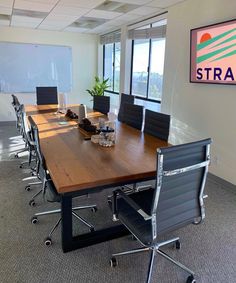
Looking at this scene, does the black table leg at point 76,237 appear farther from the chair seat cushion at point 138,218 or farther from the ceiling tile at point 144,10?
the ceiling tile at point 144,10

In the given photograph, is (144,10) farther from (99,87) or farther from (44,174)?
(44,174)

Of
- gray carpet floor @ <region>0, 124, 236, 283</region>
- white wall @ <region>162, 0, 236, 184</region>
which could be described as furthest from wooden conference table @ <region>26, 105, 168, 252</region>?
white wall @ <region>162, 0, 236, 184</region>

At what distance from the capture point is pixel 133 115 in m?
3.55

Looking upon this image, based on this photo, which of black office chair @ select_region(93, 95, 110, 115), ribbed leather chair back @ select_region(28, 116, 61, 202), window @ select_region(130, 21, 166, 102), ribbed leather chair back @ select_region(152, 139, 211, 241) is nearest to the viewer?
ribbed leather chair back @ select_region(152, 139, 211, 241)

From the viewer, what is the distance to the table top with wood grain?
1786 millimetres

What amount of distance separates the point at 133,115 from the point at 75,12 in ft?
8.34

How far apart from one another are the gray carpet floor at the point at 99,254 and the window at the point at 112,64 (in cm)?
467

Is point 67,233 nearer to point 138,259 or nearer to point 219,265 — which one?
point 138,259

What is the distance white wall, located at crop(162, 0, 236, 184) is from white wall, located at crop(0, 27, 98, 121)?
139 inches

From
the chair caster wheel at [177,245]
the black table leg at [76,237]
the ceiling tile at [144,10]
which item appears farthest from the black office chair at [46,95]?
the chair caster wheel at [177,245]

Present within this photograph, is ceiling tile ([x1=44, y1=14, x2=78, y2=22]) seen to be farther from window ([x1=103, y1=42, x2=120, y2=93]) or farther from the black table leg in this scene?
the black table leg

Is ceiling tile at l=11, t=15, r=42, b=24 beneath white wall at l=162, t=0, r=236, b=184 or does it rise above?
above

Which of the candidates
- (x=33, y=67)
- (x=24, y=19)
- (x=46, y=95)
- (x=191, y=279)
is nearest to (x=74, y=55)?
(x=33, y=67)

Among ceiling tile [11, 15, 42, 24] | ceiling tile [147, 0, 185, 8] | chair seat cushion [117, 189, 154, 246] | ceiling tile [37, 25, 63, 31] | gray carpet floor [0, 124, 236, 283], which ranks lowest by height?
gray carpet floor [0, 124, 236, 283]
